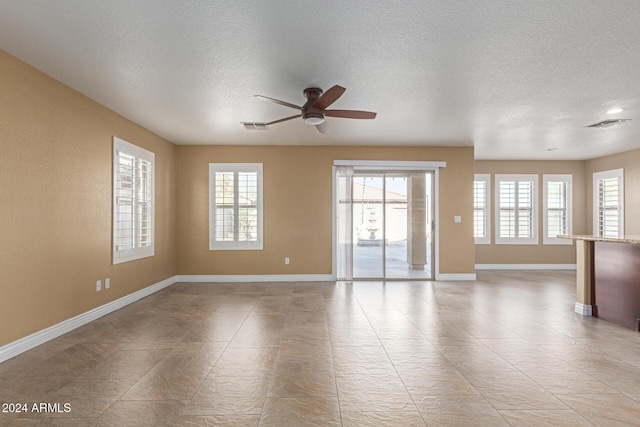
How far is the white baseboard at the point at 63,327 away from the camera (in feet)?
10.3

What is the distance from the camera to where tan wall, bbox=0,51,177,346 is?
10.3 feet

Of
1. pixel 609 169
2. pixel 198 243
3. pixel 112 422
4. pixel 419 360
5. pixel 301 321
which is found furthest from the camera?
pixel 609 169

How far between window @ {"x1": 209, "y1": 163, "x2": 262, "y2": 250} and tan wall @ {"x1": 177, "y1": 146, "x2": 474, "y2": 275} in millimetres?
128

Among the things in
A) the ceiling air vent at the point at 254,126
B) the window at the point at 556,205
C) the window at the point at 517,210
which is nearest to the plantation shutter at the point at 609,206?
the window at the point at 556,205

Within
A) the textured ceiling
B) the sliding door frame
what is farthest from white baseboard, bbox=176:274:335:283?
the textured ceiling

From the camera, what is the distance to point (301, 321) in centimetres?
424

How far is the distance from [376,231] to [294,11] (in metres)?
5.12

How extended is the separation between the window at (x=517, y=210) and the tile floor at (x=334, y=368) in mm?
3927

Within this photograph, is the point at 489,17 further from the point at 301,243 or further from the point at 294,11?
the point at 301,243

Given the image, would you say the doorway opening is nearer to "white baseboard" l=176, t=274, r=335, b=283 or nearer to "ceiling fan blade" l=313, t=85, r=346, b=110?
"white baseboard" l=176, t=274, r=335, b=283

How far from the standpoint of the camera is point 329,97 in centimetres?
343

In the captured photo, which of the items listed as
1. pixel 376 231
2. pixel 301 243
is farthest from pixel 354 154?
pixel 301 243

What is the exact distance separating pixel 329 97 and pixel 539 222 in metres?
7.71

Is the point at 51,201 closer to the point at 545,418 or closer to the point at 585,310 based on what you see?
the point at 545,418
